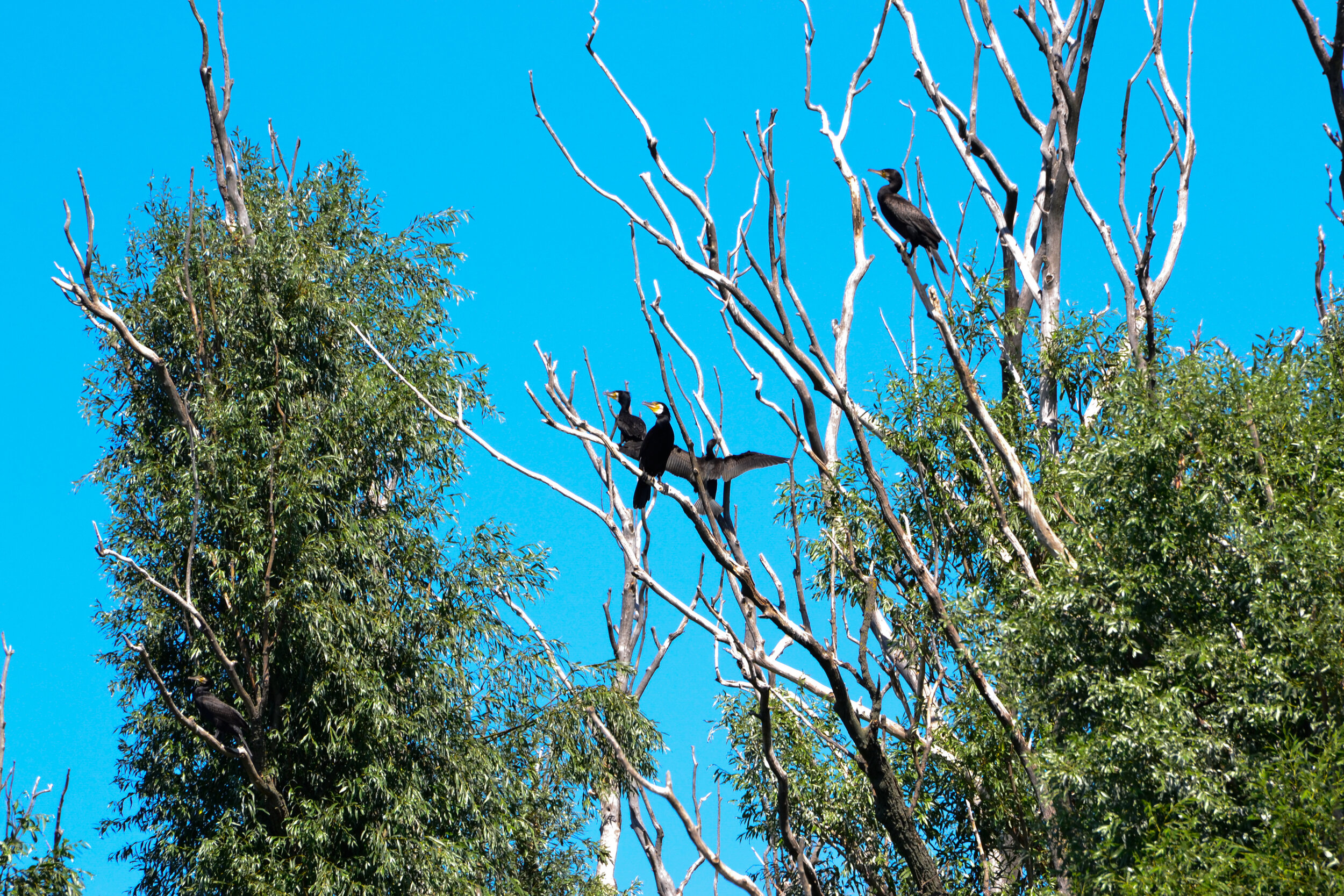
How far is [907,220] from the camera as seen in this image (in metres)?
9.61

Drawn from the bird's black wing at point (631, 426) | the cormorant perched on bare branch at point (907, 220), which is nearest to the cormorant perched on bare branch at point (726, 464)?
the bird's black wing at point (631, 426)

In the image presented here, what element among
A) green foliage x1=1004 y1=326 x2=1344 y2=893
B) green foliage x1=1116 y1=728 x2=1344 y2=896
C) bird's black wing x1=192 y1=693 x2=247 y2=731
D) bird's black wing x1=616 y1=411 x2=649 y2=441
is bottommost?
green foliage x1=1116 y1=728 x2=1344 y2=896

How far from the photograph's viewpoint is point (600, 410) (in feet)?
20.0

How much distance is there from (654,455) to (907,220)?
3.66 metres

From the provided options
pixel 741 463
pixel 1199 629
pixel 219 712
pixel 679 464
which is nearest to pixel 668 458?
pixel 679 464

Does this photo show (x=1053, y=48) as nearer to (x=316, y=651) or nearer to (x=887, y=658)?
(x=887, y=658)

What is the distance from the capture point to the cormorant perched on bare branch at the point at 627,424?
29.7 ft

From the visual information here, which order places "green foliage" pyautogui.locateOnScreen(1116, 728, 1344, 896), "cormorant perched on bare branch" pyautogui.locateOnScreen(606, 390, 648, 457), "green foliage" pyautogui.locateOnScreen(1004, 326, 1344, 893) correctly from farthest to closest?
"cormorant perched on bare branch" pyautogui.locateOnScreen(606, 390, 648, 457) → "green foliage" pyautogui.locateOnScreen(1004, 326, 1344, 893) → "green foliage" pyautogui.locateOnScreen(1116, 728, 1344, 896)

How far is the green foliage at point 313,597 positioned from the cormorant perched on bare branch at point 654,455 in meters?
4.50

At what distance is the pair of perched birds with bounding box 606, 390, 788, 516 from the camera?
610cm

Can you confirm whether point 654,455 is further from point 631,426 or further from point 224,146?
point 224,146

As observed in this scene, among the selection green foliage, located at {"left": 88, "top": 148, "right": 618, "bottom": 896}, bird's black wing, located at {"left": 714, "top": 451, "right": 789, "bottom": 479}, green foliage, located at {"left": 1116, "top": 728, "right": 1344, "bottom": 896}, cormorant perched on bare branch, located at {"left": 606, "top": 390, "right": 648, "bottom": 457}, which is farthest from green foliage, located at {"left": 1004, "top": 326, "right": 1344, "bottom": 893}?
green foliage, located at {"left": 88, "top": 148, "right": 618, "bottom": 896}

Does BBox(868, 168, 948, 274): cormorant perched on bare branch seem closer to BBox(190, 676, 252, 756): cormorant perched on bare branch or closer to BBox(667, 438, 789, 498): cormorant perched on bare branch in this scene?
BBox(667, 438, 789, 498): cormorant perched on bare branch

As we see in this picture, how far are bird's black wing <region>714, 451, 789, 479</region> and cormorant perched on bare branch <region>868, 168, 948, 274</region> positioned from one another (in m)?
3.80
